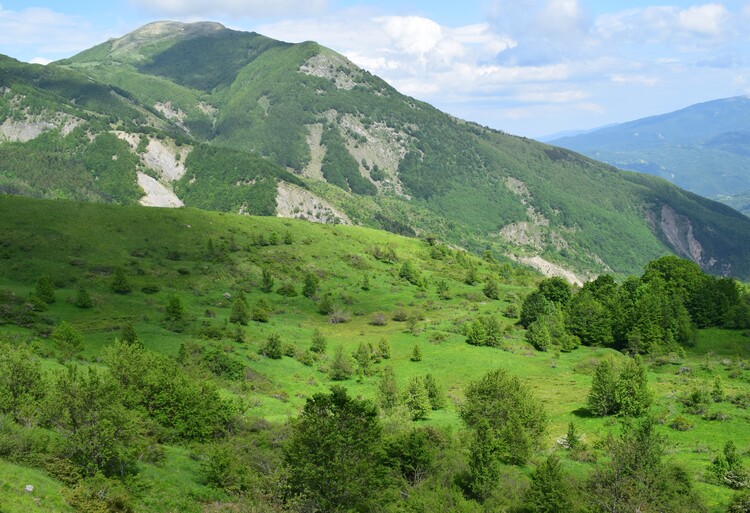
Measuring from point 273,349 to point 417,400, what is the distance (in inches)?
1143

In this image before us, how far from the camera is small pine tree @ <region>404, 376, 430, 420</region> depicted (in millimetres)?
64938

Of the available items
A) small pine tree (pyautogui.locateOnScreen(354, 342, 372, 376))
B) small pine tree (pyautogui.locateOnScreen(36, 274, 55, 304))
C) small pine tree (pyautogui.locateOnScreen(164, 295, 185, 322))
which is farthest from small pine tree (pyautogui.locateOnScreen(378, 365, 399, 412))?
small pine tree (pyautogui.locateOnScreen(36, 274, 55, 304))

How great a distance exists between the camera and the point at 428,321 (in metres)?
122

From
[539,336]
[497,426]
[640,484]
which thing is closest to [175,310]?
[497,426]

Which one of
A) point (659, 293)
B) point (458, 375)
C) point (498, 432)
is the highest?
point (659, 293)

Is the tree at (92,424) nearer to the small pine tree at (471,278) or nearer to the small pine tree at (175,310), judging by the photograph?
the small pine tree at (175,310)

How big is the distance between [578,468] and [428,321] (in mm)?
75041

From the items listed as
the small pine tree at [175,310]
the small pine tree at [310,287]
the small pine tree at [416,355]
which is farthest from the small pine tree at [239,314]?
the small pine tree at [310,287]

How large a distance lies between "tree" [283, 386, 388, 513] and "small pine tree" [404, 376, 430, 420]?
25.6 m

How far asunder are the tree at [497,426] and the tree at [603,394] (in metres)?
11.7

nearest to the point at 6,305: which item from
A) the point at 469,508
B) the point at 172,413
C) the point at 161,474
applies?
the point at 172,413

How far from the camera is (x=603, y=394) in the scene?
64.5 m

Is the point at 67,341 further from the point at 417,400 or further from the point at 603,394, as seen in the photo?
the point at 603,394

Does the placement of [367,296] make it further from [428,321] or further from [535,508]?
[535,508]
